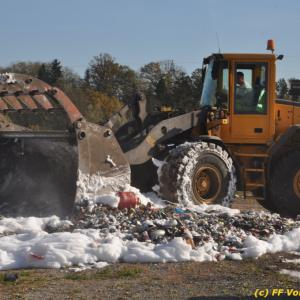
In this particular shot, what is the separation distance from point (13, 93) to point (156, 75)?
38.8 m

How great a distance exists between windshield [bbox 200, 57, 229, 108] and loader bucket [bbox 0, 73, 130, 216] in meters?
2.66

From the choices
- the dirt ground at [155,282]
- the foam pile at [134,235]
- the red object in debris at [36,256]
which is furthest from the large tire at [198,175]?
the red object in debris at [36,256]

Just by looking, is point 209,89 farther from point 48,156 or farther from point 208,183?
point 48,156

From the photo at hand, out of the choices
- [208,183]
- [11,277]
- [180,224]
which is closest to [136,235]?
[180,224]

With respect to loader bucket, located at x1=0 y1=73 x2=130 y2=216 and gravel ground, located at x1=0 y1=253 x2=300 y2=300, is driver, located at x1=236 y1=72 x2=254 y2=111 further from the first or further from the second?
gravel ground, located at x1=0 y1=253 x2=300 y2=300

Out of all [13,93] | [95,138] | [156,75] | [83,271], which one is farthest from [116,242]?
Answer: [156,75]

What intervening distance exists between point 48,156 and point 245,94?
3730mm

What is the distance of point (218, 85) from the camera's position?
11.4 meters

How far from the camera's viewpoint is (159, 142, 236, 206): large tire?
10047mm

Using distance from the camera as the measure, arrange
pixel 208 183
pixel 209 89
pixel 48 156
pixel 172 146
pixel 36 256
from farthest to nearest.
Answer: pixel 209 89, pixel 172 146, pixel 208 183, pixel 48 156, pixel 36 256

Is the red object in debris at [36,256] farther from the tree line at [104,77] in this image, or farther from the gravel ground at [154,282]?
the tree line at [104,77]

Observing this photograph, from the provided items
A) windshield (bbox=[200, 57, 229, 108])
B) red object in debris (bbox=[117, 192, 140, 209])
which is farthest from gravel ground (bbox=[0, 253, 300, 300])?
windshield (bbox=[200, 57, 229, 108])

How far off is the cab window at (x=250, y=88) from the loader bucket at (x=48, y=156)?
288cm

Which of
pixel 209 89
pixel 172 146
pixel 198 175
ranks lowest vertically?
pixel 198 175
